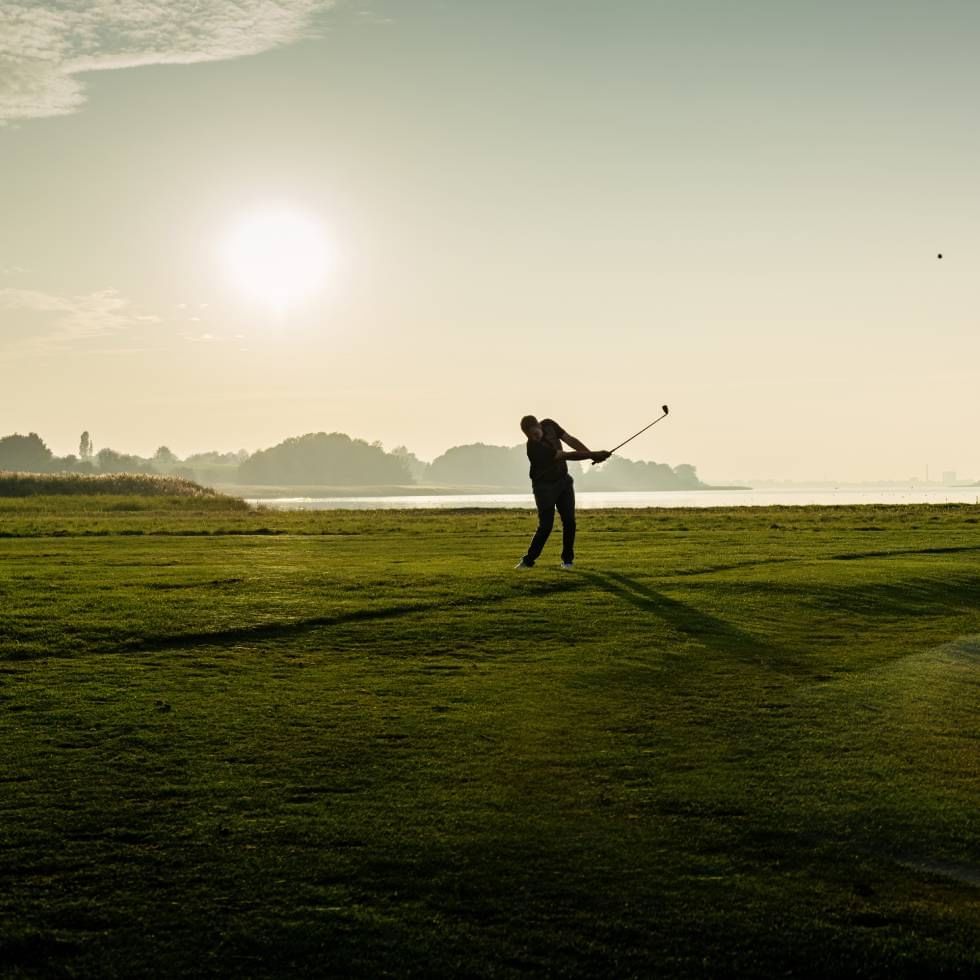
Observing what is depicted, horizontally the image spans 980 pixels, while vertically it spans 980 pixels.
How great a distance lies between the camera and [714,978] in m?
6.21

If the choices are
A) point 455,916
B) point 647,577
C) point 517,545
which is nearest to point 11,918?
point 455,916

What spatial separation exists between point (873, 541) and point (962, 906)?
30.9 meters

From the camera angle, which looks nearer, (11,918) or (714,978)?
(714,978)

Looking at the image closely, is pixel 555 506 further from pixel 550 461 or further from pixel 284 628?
pixel 284 628

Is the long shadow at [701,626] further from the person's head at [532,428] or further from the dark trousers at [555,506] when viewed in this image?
the person's head at [532,428]

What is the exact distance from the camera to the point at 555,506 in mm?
25484

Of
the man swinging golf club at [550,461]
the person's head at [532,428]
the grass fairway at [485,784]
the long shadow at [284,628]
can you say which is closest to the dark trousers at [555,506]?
the man swinging golf club at [550,461]

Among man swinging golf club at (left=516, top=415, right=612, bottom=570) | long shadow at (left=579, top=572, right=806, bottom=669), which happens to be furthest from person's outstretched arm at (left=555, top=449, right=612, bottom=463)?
long shadow at (left=579, top=572, right=806, bottom=669)

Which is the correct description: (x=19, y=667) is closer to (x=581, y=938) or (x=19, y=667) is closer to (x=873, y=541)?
(x=581, y=938)

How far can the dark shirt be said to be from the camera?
79.9 feet

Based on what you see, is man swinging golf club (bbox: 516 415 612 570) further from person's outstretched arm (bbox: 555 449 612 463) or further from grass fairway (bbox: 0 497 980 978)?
grass fairway (bbox: 0 497 980 978)

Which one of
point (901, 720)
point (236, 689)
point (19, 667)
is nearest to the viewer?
point (901, 720)

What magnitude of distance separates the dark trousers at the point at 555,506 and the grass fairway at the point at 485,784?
419cm

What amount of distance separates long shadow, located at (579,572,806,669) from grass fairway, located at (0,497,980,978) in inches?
3.8
